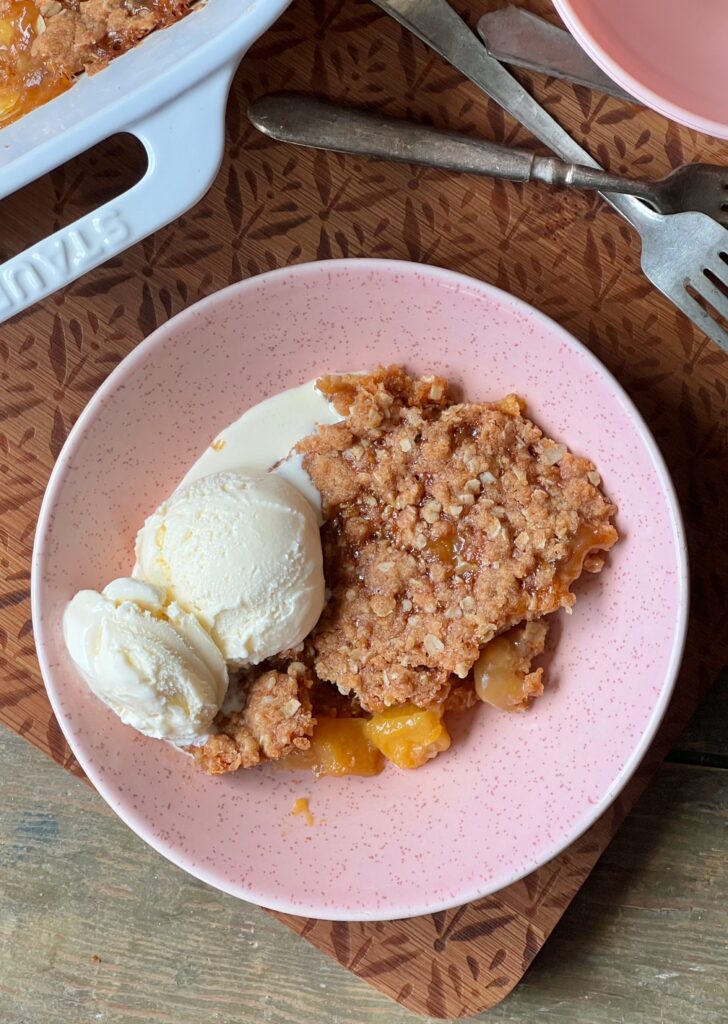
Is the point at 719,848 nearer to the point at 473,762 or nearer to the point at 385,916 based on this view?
the point at 473,762

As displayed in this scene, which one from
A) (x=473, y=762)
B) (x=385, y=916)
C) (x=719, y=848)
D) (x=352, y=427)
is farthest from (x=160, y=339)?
(x=719, y=848)

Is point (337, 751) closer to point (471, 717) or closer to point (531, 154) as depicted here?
point (471, 717)

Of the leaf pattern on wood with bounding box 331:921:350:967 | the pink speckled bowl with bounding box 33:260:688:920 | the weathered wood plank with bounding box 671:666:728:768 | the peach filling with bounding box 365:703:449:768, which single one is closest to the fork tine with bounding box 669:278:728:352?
the pink speckled bowl with bounding box 33:260:688:920

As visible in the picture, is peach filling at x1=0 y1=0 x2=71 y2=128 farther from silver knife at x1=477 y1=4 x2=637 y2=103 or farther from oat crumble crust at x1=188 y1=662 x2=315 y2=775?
oat crumble crust at x1=188 y1=662 x2=315 y2=775

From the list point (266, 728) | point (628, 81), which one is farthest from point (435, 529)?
point (628, 81)

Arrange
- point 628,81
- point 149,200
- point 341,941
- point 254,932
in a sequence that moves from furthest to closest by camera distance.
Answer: point 254,932
point 341,941
point 149,200
point 628,81

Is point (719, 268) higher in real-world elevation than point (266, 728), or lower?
higher
